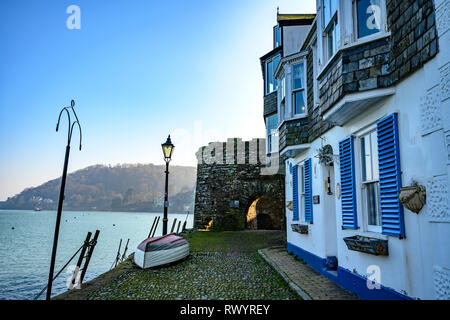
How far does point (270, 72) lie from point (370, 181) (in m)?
11.2

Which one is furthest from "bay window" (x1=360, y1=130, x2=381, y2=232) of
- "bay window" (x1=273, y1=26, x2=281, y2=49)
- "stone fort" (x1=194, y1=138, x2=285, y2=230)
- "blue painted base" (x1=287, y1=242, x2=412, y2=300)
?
"stone fort" (x1=194, y1=138, x2=285, y2=230)

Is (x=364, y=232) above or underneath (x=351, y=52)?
underneath

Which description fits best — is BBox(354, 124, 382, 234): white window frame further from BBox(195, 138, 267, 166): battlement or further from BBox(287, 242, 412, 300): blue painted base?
BBox(195, 138, 267, 166): battlement

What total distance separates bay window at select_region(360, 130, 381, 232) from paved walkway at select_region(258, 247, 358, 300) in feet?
4.57

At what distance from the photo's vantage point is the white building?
330 cm

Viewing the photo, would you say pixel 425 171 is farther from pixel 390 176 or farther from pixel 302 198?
pixel 302 198

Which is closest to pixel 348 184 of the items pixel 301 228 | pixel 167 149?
pixel 301 228

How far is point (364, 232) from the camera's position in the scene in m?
4.84

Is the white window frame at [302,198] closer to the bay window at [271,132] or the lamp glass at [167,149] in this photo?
the lamp glass at [167,149]
